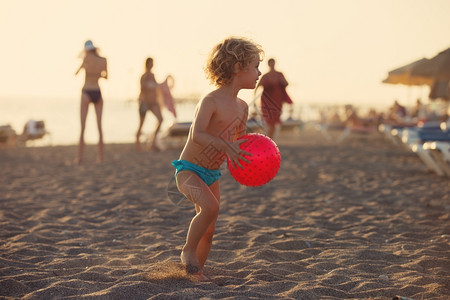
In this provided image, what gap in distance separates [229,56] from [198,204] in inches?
35.4

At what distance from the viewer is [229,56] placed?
283cm

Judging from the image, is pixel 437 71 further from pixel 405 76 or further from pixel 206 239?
pixel 206 239

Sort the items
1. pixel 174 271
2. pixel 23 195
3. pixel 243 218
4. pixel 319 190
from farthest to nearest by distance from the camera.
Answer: pixel 319 190
pixel 23 195
pixel 243 218
pixel 174 271

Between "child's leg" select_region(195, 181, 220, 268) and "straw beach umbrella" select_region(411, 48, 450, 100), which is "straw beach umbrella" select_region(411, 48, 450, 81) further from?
"child's leg" select_region(195, 181, 220, 268)

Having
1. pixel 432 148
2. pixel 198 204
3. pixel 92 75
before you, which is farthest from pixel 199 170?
pixel 92 75

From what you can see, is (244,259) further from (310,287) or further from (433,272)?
(433,272)

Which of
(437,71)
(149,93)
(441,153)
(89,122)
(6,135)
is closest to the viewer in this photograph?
(441,153)

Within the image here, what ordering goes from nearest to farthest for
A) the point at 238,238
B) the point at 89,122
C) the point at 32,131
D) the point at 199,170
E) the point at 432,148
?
the point at 199,170 < the point at 238,238 < the point at 432,148 < the point at 32,131 < the point at 89,122

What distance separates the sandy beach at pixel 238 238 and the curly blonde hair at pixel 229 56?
2.33ft

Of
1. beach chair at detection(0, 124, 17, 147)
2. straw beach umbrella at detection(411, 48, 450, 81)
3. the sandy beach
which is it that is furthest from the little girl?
beach chair at detection(0, 124, 17, 147)

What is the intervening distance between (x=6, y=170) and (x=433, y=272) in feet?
24.5

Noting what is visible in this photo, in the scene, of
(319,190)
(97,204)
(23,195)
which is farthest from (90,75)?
(319,190)

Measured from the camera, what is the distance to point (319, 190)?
6504 millimetres

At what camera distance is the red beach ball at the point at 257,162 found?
2830mm
